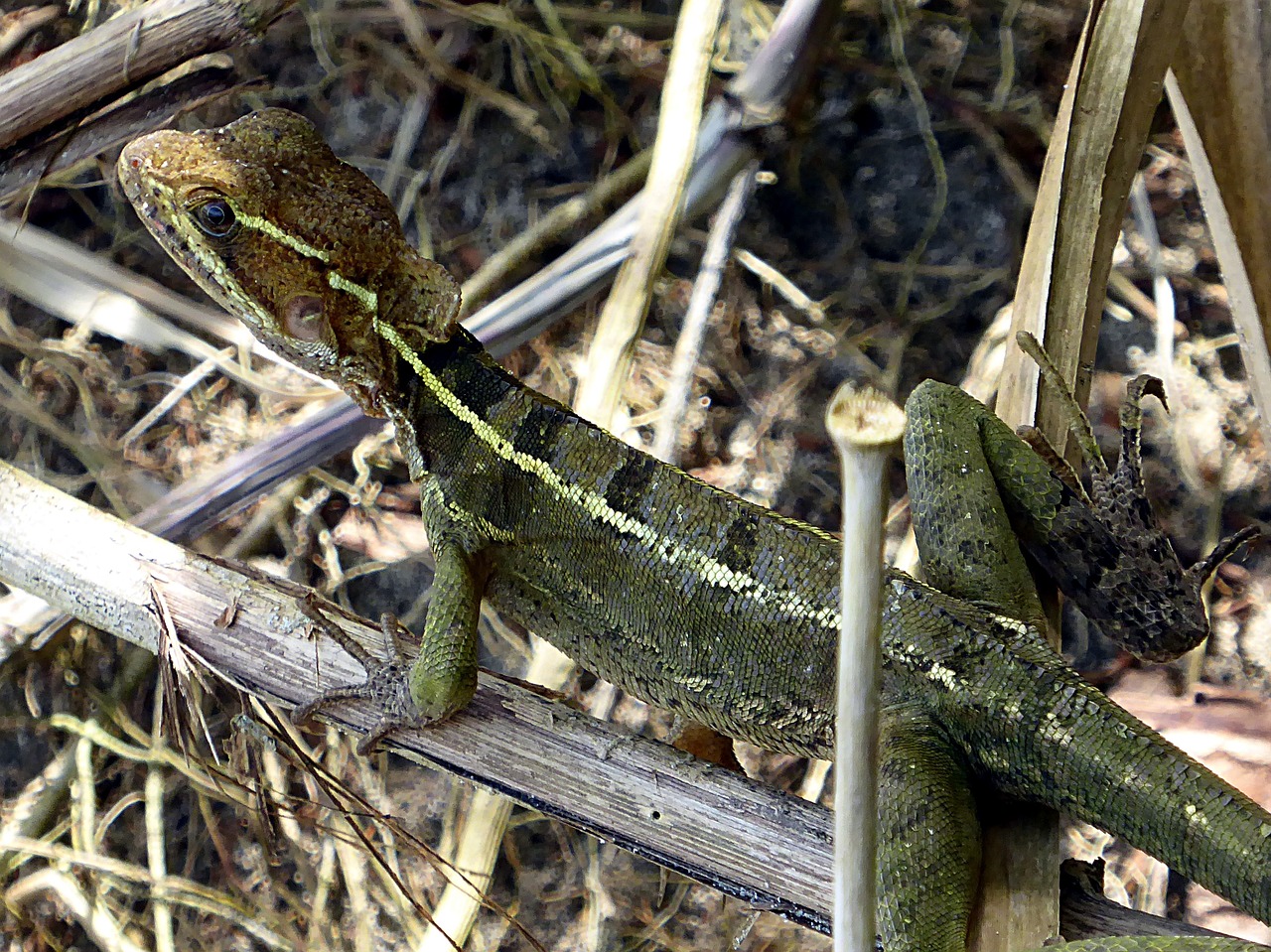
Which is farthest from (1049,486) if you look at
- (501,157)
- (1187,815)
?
(501,157)

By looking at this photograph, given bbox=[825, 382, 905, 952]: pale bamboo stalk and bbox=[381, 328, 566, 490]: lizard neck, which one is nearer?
bbox=[825, 382, 905, 952]: pale bamboo stalk

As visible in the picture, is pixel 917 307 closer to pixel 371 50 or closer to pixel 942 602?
pixel 942 602

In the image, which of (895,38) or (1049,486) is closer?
(1049,486)

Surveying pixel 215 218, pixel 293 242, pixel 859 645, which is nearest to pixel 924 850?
pixel 859 645

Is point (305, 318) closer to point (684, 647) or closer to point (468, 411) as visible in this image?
point (468, 411)

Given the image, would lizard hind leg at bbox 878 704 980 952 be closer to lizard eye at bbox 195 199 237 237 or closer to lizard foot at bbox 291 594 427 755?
lizard foot at bbox 291 594 427 755

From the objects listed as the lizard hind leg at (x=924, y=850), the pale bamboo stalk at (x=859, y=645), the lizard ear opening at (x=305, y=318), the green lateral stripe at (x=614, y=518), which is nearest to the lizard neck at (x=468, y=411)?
the green lateral stripe at (x=614, y=518)

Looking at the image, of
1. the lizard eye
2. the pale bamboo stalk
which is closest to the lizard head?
the lizard eye
